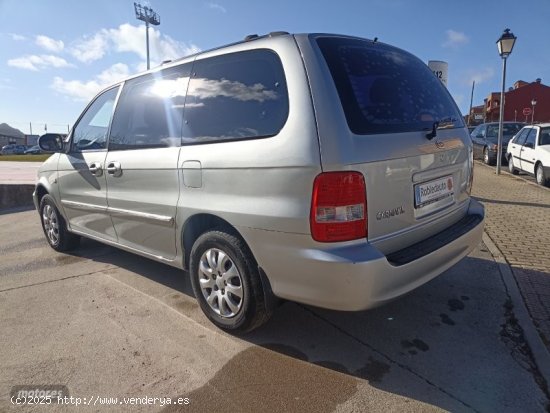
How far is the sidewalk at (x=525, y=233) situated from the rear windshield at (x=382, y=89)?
5.37 ft

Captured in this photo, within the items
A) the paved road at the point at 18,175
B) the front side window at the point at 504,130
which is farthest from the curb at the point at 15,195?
the front side window at the point at 504,130

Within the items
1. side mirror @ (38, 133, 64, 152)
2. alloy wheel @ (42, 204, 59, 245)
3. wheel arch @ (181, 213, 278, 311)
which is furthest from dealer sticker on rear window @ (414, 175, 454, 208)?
alloy wheel @ (42, 204, 59, 245)

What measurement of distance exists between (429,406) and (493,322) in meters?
1.25

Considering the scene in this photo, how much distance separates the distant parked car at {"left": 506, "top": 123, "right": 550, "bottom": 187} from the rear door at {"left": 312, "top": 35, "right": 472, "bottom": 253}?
799 cm

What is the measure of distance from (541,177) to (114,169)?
9811mm

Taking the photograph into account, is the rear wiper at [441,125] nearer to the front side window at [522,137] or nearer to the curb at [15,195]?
the curb at [15,195]

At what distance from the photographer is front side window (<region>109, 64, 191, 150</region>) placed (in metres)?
3.17

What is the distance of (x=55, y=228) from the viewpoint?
5.09 meters

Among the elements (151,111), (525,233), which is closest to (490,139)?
(525,233)

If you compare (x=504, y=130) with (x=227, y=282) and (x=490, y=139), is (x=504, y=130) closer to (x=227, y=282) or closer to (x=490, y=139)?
(x=490, y=139)

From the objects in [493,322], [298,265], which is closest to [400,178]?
[298,265]

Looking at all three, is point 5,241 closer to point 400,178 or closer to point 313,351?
point 313,351

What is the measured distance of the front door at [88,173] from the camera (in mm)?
4000

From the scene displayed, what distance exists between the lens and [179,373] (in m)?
2.51
